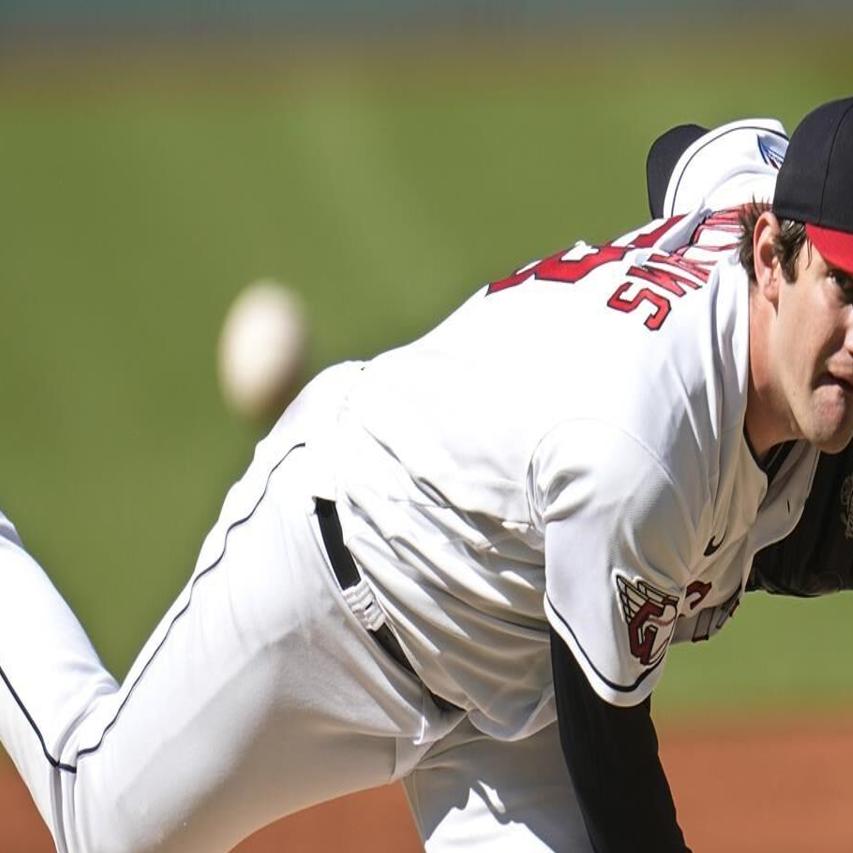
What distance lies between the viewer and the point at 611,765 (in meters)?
1.91

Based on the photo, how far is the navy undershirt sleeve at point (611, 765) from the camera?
1.91 m

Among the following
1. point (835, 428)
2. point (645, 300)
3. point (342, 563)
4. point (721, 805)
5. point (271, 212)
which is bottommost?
point (721, 805)

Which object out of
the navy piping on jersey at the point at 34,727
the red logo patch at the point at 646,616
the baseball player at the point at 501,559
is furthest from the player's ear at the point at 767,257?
the navy piping on jersey at the point at 34,727

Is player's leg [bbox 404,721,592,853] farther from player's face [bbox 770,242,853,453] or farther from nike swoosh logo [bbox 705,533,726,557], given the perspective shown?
player's face [bbox 770,242,853,453]

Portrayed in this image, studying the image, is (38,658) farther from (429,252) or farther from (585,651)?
(429,252)

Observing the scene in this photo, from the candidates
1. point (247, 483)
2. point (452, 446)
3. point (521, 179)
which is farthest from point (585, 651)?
point (521, 179)

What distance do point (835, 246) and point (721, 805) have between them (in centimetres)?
248

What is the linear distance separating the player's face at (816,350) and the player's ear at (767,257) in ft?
0.03

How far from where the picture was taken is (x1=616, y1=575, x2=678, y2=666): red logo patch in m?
1.84

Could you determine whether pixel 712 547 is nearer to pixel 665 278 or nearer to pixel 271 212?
pixel 665 278

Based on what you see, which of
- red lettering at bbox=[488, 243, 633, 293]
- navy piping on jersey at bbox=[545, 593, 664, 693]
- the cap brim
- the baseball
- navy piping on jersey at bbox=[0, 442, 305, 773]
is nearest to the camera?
the cap brim

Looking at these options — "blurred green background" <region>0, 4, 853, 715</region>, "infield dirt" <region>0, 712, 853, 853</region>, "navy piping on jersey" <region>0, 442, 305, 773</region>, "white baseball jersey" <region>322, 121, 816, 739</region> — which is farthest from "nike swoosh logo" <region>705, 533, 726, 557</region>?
"blurred green background" <region>0, 4, 853, 715</region>

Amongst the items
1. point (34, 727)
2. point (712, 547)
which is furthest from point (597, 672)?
point (34, 727)

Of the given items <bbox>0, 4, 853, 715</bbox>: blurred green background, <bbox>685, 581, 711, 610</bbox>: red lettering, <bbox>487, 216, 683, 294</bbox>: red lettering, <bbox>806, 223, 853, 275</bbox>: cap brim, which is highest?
<bbox>806, 223, 853, 275</bbox>: cap brim
